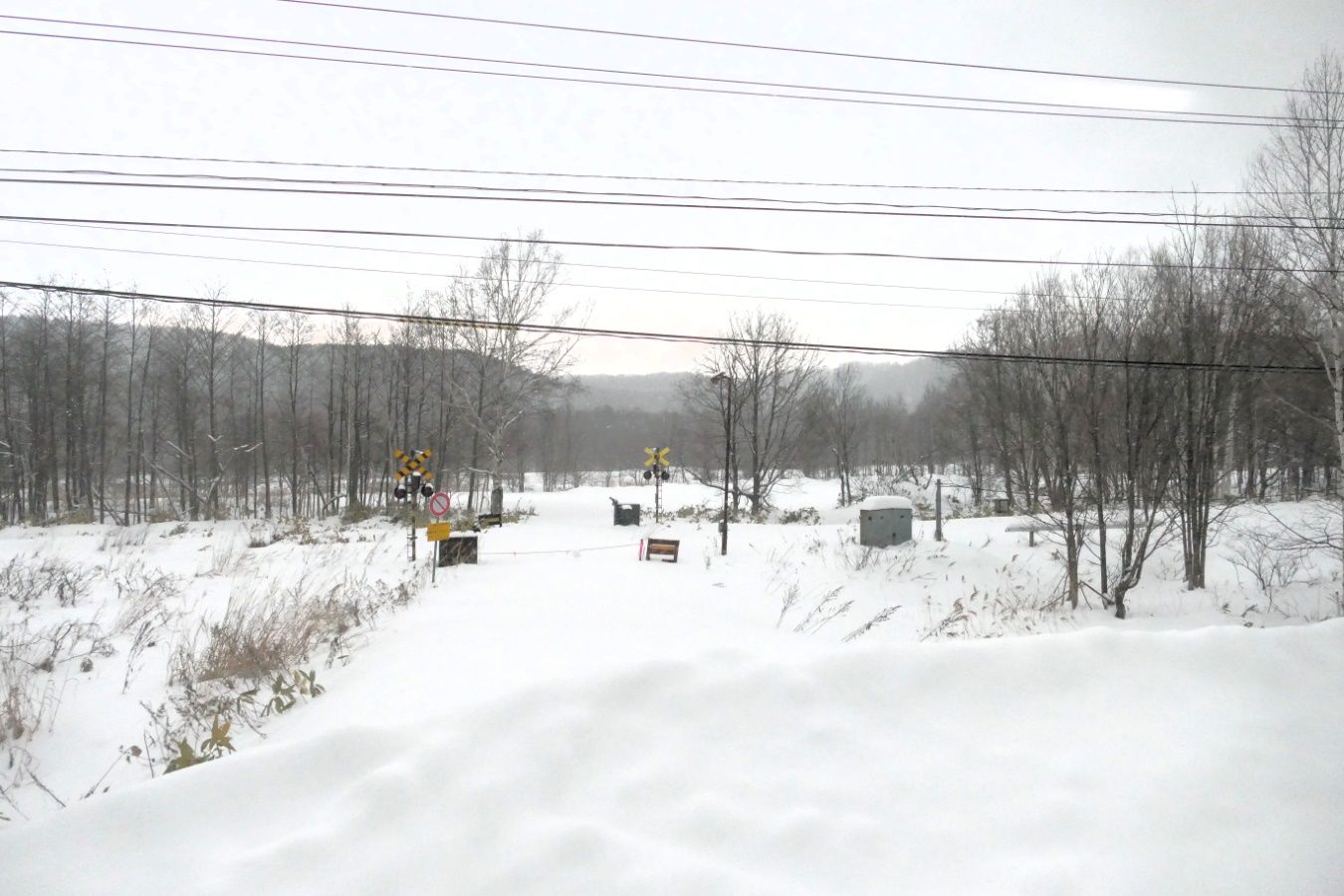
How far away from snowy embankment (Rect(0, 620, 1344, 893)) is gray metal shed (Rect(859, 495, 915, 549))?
1269cm

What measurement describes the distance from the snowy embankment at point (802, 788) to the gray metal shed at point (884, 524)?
41.6 ft

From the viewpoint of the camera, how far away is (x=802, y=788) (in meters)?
2.61

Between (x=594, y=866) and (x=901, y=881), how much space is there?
45.9 inches

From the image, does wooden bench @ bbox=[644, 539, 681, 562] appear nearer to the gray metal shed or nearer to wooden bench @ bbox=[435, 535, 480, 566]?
wooden bench @ bbox=[435, 535, 480, 566]

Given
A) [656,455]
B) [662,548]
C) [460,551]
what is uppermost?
[656,455]

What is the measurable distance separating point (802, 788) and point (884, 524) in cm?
1440

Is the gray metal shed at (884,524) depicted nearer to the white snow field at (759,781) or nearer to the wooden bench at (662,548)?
the wooden bench at (662,548)

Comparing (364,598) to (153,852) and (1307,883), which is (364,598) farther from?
(1307,883)

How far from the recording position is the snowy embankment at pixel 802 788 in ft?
7.19

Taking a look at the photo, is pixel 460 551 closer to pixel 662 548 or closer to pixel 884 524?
pixel 662 548

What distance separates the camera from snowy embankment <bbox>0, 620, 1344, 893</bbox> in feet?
7.19

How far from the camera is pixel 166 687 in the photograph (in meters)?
5.01

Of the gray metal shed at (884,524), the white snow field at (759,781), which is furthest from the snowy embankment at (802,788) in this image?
the gray metal shed at (884,524)

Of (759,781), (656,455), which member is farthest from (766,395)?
(759,781)
